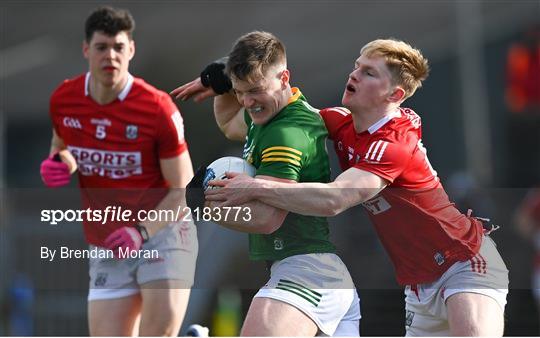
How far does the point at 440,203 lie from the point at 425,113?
16.2 m

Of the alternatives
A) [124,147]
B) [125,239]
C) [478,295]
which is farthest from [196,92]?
[478,295]

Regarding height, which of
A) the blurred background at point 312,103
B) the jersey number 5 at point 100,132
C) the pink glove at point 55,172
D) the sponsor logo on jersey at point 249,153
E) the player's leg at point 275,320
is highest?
the sponsor logo on jersey at point 249,153

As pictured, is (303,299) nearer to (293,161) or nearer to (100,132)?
(293,161)

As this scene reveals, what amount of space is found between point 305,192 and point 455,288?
101 cm

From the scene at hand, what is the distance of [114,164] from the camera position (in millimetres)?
7387

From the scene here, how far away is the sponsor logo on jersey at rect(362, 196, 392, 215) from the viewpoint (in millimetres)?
5891

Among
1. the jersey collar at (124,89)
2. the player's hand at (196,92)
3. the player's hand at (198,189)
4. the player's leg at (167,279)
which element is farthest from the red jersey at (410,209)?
the jersey collar at (124,89)

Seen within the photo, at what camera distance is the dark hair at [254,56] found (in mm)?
5555

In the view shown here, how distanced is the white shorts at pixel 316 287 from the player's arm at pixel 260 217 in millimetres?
230

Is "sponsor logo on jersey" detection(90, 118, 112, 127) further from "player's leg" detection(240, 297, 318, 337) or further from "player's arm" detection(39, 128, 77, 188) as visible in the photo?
"player's leg" detection(240, 297, 318, 337)

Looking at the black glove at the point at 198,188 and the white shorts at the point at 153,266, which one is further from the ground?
the black glove at the point at 198,188

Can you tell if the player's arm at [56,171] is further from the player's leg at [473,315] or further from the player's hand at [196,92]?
the player's leg at [473,315]

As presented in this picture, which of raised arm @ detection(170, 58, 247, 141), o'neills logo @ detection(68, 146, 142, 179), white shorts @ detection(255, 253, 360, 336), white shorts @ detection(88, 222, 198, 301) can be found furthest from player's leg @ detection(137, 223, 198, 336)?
white shorts @ detection(255, 253, 360, 336)

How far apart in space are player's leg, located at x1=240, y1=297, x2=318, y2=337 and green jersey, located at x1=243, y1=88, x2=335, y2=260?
0.31 m
